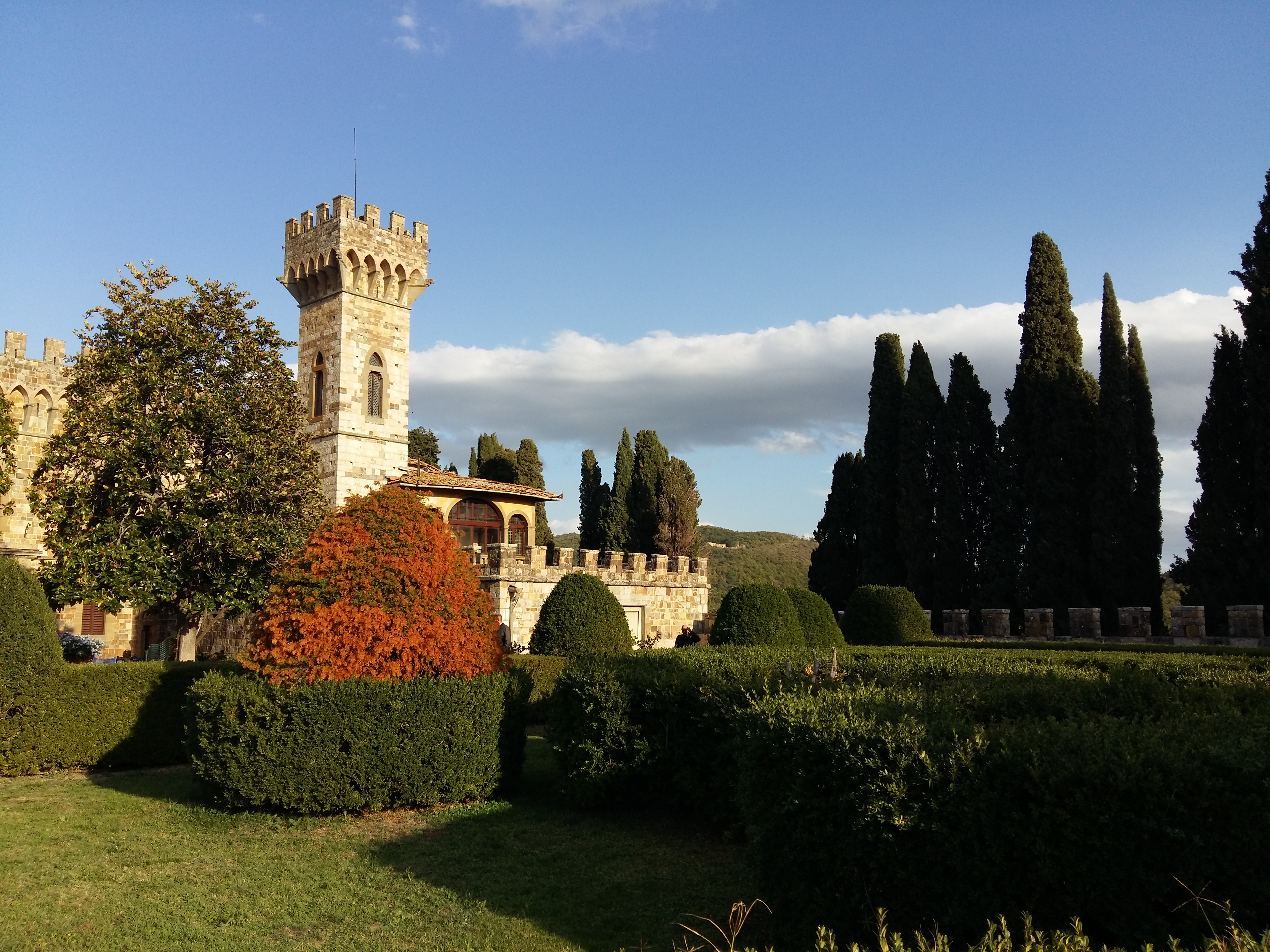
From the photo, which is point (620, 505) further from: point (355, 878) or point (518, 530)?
point (355, 878)

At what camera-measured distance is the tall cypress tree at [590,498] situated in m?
53.8

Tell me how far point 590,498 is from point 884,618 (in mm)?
33338

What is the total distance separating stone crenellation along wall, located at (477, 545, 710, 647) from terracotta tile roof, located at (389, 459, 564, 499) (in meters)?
3.82

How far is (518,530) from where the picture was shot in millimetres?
35719

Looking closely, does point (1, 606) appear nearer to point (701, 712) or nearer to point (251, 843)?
point (251, 843)

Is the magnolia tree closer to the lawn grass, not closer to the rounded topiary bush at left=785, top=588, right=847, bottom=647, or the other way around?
the lawn grass

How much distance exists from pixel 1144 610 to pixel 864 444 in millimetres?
15664

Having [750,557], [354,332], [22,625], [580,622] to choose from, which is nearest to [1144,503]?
[580,622]

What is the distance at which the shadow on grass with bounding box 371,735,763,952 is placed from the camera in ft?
23.4

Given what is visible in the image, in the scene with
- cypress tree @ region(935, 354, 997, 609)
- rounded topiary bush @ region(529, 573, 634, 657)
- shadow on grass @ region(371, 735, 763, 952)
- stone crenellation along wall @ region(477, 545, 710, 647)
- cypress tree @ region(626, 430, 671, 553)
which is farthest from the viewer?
cypress tree @ region(626, 430, 671, 553)

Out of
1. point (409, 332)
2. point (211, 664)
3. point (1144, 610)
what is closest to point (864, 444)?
point (1144, 610)

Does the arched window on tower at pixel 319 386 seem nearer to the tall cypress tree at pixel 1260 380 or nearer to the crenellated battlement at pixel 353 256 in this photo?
the crenellated battlement at pixel 353 256

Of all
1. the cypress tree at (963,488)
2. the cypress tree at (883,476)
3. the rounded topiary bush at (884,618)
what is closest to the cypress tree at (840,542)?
the cypress tree at (883,476)

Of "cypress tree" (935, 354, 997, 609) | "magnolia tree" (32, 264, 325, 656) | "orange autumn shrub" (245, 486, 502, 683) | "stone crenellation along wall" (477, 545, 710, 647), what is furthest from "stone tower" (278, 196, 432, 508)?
"cypress tree" (935, 354, 997, 609)
